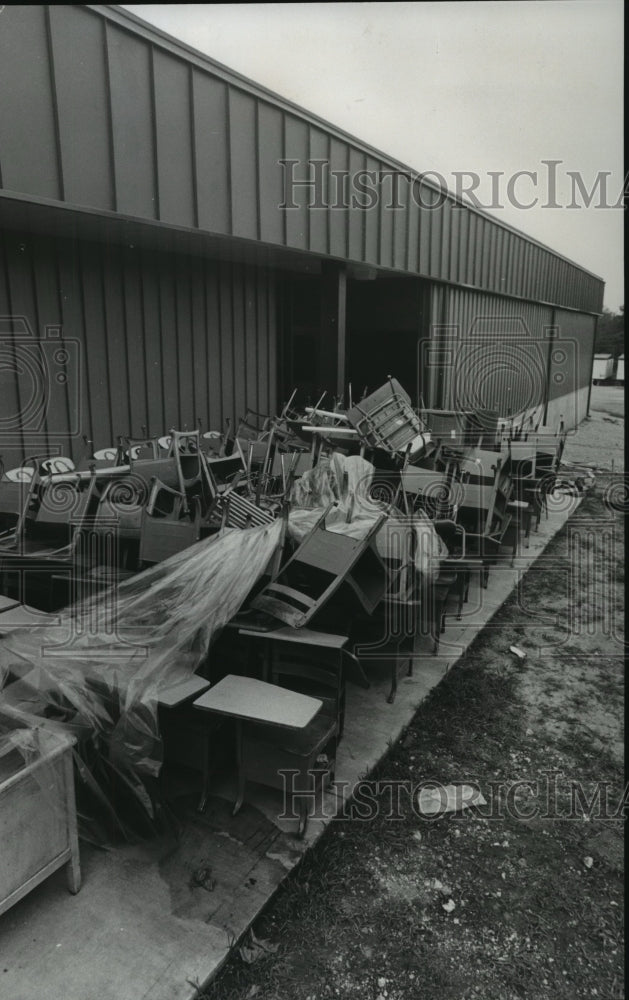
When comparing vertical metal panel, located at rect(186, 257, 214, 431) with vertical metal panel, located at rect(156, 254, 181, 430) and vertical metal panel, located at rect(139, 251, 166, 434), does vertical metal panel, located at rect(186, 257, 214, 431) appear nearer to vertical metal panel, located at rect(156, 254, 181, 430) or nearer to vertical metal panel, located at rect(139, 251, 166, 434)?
vertical metal panel, located at rect(156, 254, 181, 430)

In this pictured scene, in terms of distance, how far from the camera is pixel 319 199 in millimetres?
7246

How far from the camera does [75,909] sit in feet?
8.16

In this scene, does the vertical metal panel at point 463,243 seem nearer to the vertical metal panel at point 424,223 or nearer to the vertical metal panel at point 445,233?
the vertical metal panel at point 445,233

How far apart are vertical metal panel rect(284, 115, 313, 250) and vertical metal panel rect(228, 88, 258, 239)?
0.54 metres

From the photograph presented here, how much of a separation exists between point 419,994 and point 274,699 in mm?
1161

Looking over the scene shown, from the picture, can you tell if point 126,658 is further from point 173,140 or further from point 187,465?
point 173,140

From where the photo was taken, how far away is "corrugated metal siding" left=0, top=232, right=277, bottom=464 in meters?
5.55

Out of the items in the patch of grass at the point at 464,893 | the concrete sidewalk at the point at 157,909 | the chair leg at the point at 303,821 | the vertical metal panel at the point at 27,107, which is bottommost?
the patch of grass at the point at 464,893

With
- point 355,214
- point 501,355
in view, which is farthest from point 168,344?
point 501,355

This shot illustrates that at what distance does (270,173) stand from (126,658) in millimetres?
5200

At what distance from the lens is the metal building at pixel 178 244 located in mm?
4562

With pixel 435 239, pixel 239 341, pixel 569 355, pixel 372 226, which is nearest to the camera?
pixel 239 341

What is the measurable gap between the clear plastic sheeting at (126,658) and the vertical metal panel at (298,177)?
14.2 feet

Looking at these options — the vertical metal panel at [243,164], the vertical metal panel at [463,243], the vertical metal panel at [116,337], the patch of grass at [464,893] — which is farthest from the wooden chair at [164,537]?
the vertical metal panel at [463,243]
